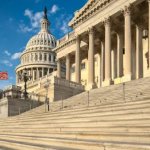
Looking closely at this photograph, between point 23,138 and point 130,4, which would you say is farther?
point 130,4

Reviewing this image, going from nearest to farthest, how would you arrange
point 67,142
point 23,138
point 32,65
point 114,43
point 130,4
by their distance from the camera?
point 67,142
point 23,138
point 130,4
point 114,43
point 32,65

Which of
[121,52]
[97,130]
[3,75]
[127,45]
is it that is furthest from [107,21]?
[97,130]

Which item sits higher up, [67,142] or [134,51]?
[134,51]

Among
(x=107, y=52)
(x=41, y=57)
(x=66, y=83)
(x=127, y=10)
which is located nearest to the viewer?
(x=127, y=10)

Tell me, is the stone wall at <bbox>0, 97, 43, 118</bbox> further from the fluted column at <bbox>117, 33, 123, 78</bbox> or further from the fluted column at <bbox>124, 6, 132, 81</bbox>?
the fluted column at <bbox>124, 6, 132, 81</bbox>

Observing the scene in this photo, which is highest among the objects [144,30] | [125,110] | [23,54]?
[23,54]

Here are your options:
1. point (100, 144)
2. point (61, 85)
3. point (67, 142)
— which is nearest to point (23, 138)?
point (67, 142)

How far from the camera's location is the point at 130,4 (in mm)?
38375

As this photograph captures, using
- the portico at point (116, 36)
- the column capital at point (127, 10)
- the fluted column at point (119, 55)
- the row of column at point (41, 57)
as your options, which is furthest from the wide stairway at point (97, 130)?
the row of column at point (41, 57)

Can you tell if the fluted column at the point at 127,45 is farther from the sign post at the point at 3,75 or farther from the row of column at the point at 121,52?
the sign post at the point at 3,75

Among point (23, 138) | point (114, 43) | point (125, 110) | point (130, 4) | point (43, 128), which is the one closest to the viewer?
point (125, 110)

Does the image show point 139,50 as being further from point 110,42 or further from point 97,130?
point 97,130

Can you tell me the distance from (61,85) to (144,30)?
12.9 metres

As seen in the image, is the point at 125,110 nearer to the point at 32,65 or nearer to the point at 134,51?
the point at 134,51
